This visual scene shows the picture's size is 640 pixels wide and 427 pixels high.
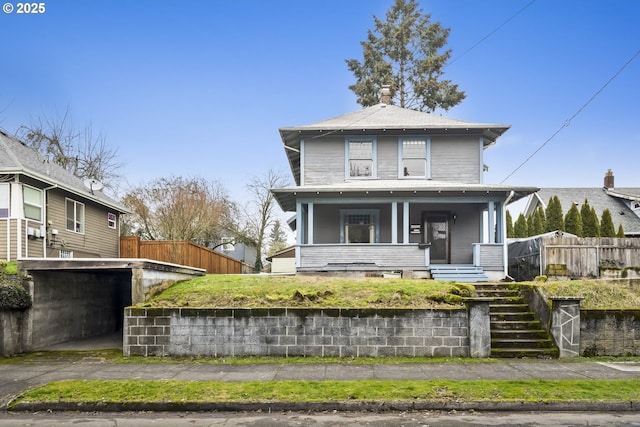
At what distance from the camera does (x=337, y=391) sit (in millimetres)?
7812

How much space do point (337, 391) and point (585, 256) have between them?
13.3 meters

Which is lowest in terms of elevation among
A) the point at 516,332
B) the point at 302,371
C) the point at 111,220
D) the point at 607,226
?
the point at 302,371

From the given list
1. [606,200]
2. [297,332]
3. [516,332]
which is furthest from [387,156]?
[606,200]

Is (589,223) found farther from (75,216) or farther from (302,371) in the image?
(75,216)

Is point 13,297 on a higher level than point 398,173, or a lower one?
lower

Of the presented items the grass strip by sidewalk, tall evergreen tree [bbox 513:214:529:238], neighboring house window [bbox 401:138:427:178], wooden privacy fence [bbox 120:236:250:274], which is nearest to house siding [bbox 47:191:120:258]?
wooden privacy fence [bbox 120:236:250:274]

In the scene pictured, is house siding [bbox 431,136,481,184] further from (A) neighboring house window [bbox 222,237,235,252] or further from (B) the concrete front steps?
(A) neighboring house window [bbox 222,237,235,252]

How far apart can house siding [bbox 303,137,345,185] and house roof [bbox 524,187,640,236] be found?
19.8 metres

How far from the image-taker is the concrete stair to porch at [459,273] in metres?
17.1

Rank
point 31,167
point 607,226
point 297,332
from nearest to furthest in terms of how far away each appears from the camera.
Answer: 1. point 297,332
2. point 31,167
3. point 607,226

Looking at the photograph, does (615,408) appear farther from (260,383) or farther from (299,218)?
(299,218)

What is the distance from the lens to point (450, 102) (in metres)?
38.5

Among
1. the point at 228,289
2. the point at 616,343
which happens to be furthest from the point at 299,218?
the point at 616,343

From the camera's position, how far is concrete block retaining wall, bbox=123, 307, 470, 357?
10.9 meters
